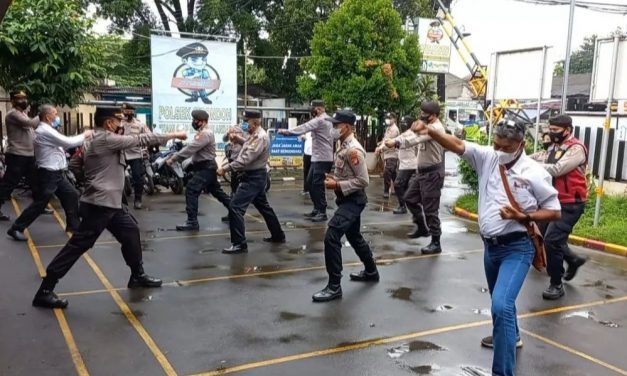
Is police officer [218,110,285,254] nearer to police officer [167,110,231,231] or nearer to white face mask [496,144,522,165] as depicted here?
police officer [167,110,231,231]

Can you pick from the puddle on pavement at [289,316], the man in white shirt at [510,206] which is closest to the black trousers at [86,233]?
the puddle on pavement at [289,316]

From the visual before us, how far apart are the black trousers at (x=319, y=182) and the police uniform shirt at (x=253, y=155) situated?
2299 millimetres

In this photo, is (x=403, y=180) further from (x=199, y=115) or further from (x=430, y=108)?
(x=199, y=115)

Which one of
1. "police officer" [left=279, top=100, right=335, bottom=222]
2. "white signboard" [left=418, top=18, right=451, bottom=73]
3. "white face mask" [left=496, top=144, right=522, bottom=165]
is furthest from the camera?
"white signboard" [left=418, top=18, right=451, bottom=73]

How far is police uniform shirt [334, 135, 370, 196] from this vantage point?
583cm

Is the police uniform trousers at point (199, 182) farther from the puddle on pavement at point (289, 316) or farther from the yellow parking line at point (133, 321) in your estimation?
the puddle on pavement at point (289, 316)

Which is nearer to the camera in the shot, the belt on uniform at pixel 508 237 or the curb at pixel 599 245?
the belt on uniform at pixel 508 237

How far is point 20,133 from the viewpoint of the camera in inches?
330

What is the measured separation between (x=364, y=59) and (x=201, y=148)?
30.0 feet

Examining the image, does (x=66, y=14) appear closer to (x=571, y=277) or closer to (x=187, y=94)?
(x=187, y=94)

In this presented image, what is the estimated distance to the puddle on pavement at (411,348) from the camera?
4465 mm

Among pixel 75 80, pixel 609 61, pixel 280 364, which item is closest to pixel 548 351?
pixel 280 364

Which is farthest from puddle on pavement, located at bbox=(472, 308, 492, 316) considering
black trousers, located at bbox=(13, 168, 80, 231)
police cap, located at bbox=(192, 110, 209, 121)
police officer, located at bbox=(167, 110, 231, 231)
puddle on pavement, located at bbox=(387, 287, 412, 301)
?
black trousers, located at bbox=(13, 168, 80, 231)

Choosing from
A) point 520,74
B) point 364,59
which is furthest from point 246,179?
point 364,59
